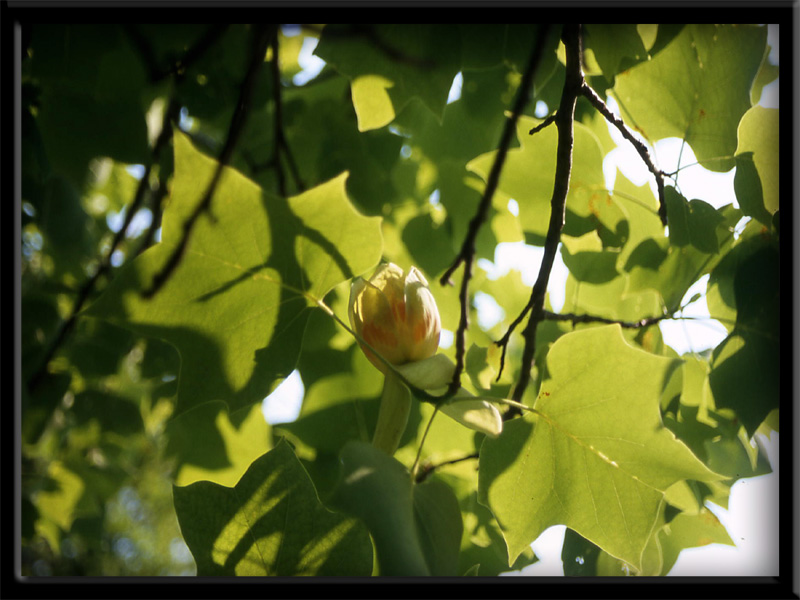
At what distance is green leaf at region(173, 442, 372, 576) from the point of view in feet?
2.05

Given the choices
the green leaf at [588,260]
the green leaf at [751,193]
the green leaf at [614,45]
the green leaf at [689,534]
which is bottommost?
the green leaf at [689,534]

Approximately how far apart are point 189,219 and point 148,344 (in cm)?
88

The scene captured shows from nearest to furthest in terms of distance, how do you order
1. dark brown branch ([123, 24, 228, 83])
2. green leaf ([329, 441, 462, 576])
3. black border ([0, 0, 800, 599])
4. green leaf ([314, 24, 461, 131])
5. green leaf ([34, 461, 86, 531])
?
green leaf ([329, 441, 462, 576]) → black border ([0, 0, 800, 599]) → green leaf ([314, 24, 461, 131]) → dark brown branch ([123, 24, 228, 83]) → green leaf ([34, 461, 86, 531])

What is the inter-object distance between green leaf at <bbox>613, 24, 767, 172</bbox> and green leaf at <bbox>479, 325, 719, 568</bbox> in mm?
317

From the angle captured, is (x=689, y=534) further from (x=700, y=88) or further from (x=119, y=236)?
(x=119, y=236)

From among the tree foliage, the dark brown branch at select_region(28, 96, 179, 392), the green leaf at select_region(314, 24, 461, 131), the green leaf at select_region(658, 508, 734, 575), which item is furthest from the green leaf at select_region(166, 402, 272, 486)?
the green leaf at select_region(658, 508, 734, 575)

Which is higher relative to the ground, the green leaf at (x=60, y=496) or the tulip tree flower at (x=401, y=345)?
the tulip tree flower at (x=401, y=345)

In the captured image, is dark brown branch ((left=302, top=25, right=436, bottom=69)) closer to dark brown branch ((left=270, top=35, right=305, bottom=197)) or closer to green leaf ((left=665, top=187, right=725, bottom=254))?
dark brown branch ((left=270, top=35, right=305, bottom=197))

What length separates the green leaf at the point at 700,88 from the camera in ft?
2.41

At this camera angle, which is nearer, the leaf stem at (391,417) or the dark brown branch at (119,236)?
the leaf stem at (391,417)

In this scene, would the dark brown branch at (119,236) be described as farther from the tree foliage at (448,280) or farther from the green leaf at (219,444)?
the green leaf at (219,444)

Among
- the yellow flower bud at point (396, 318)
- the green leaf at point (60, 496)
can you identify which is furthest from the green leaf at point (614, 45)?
the green leaf at point (60, 496)
